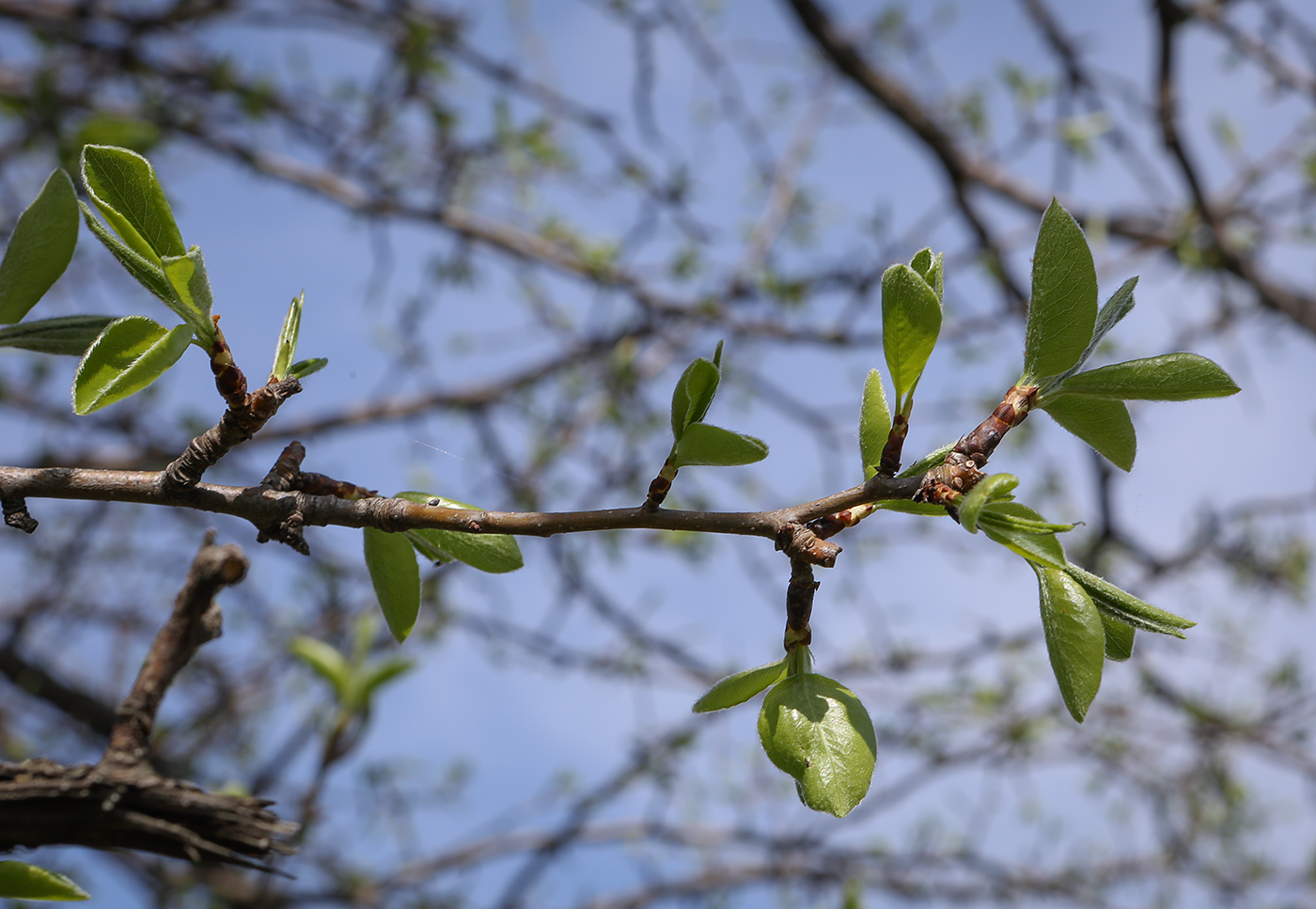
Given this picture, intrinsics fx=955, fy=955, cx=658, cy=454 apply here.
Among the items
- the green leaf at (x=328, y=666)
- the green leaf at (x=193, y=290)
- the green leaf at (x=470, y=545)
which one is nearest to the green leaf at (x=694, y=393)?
the green leaf at (x=470, y=545)

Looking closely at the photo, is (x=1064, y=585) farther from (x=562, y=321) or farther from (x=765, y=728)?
(x=562, y=321)

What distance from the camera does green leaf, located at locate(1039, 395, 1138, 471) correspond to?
583 mm

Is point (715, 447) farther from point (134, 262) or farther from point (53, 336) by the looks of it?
point (53, 336)

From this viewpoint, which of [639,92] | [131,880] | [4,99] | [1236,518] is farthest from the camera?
[1236,518]

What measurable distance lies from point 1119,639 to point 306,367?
0.54 m

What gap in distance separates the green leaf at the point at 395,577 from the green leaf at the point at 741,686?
0.19 meters

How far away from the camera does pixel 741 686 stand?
0.58 m

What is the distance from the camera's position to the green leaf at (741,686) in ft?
1.89

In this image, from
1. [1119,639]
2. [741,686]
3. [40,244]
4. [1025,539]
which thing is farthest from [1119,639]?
[40,244]

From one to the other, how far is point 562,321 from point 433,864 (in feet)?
5.38

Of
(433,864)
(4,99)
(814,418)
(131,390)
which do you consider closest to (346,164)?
(4,99)

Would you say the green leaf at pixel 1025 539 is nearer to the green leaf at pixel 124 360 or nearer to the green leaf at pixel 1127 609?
the green leaf at pixel 1127 609

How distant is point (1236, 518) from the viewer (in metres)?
2.87

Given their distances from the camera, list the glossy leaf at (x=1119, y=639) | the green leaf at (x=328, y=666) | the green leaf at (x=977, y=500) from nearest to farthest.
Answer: the green leaf at (x=977, y=500) → the glossy leaf at (x=1119, y=639) → the green leaf at (x=328, y=666)
